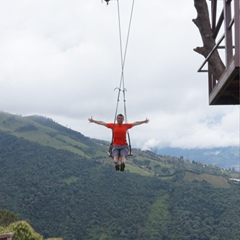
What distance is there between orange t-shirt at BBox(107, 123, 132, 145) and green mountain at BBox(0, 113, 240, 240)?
113583 mm

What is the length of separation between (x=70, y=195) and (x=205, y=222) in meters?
41.1

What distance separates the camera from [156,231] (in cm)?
12875

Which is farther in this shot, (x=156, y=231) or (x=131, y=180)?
(x=131, y=180)

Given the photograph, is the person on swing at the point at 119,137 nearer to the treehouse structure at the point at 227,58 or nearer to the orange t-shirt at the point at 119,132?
the orange t-shirt at the point at 119,132

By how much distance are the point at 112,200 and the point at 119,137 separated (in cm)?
14208

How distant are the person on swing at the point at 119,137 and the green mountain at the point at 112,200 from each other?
113271 millimetres

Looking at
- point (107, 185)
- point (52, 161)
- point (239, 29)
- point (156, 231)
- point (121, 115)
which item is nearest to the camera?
point (239, 29)

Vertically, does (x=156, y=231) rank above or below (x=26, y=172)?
below

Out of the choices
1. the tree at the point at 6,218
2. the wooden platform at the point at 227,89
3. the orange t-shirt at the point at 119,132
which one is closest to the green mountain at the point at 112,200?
the tree at the point at 6,218

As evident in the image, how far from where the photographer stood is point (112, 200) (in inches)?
6033

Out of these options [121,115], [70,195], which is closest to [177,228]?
[70,195]

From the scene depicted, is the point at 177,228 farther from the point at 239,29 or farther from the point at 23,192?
the point at 239,29

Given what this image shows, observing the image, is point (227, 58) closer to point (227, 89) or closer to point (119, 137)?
point (227, 89)

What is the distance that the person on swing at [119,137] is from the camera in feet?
42.4
